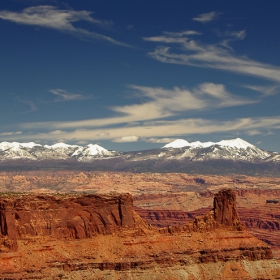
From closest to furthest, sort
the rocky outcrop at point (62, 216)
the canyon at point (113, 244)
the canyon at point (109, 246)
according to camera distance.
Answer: the canyon at point (109, 246)
the canyon at point (113, 244)
the rocky outcrop at point (62, 216)

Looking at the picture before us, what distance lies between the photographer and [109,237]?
83875 millimetres

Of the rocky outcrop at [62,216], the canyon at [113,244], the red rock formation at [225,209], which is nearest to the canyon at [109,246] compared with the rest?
the canyon at [113,244]

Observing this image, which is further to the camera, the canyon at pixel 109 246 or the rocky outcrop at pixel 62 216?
the rocky outcrop at pixel 62 216

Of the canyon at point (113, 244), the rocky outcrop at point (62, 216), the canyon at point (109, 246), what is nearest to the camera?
the canyon at point (109, 246)

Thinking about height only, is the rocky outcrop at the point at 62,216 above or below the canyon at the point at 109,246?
above

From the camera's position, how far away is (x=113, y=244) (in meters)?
82.4

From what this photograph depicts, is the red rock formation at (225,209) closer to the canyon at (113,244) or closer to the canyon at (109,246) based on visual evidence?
the canyon at (113,244)

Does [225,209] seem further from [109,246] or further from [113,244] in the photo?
[109,246]

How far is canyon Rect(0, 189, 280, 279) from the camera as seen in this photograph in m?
76.6

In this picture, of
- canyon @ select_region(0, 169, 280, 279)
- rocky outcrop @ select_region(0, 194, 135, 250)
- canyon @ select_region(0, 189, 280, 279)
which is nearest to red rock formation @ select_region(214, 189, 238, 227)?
canyon @ select_region(0, 189, 280, 279)

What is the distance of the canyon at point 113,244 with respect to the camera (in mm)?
76562

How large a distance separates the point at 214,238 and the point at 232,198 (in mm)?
7090

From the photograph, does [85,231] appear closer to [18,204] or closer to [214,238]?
[18,204]

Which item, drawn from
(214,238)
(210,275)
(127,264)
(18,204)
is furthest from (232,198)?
(18,204)
